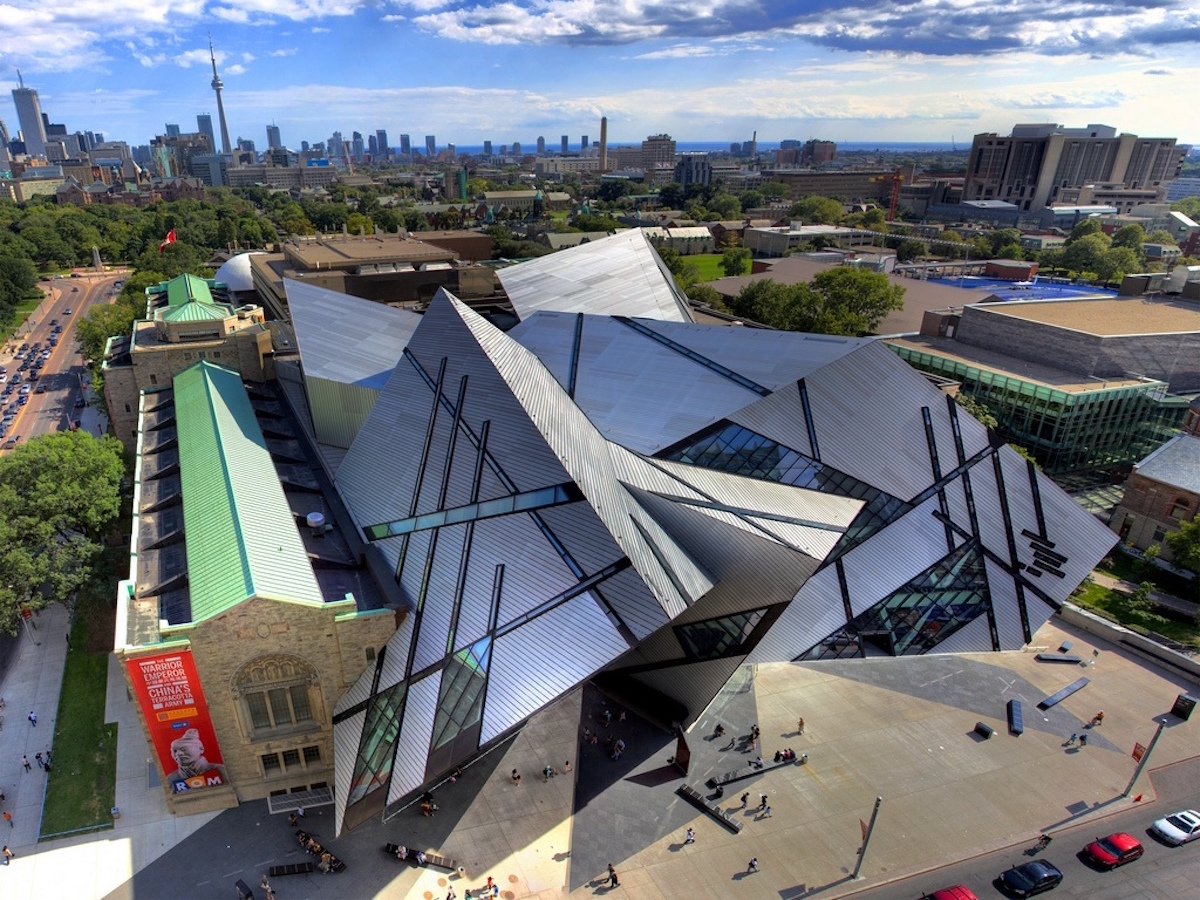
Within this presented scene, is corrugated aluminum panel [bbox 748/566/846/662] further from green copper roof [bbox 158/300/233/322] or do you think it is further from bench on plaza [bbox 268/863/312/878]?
green copper roof [bbox 158/300/233/322]

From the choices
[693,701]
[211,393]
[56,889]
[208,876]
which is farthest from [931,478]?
[211,393]

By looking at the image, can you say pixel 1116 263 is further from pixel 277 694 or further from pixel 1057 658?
pixel 277 694

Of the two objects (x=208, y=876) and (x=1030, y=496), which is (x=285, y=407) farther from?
(x=1030, y=496)

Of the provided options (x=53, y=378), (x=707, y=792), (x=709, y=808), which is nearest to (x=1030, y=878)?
(x=709, y=808)

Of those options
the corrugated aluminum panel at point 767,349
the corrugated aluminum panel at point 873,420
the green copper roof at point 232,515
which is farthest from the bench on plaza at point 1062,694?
the green copper roof at point 232,515

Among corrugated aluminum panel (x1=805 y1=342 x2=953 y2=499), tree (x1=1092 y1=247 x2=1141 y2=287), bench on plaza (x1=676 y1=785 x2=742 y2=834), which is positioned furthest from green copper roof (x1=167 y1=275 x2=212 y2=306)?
tree (x1=1092 y1=247 x2=1141 y2=287)

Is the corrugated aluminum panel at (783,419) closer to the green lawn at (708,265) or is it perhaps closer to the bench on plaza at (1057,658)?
the bench on plaza at (1057,658)
